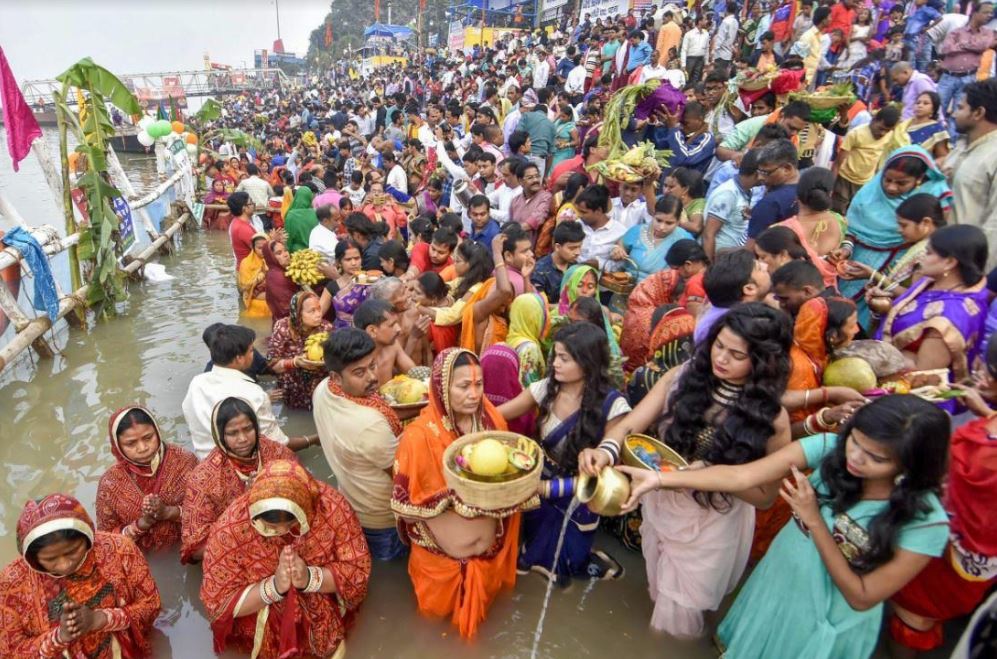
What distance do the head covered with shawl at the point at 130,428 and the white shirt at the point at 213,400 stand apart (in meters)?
0.28

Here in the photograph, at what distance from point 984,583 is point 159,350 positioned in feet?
27.0

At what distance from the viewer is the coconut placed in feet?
9.96

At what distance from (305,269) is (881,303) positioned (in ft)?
16.6

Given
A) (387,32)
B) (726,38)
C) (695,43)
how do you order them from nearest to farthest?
(695,43)
(726,38)
(387,32)

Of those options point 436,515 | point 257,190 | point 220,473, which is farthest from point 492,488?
point 257,190

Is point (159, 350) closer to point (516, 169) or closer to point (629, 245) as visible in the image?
point (516, 169)

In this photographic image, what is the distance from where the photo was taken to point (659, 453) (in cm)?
271

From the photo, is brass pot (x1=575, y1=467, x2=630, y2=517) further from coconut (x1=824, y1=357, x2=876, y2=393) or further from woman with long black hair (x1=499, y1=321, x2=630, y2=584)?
coconut (x1=824, y1=357, x2=876, y2=393)

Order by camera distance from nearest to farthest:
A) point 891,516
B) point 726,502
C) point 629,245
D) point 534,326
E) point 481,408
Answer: point 891,516 → point 726,502 → point 481,408 → point 534,326 → point 629,245

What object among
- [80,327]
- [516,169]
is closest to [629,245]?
[516,169]

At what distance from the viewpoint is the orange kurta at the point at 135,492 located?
3641mm

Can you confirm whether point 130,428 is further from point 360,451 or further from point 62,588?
point 360,451

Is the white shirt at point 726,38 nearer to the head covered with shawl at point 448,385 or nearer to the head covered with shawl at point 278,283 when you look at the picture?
the head covered with shawl at point 278,283

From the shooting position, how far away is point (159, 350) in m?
7.47
